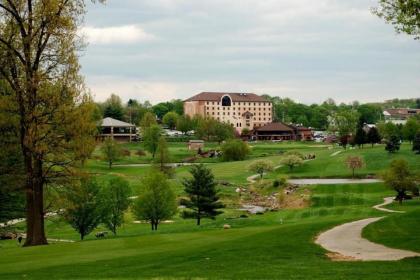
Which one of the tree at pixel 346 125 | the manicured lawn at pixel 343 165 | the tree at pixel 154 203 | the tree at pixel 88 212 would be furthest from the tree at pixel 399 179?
the tree at pixel 346 125

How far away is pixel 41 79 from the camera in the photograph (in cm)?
2522

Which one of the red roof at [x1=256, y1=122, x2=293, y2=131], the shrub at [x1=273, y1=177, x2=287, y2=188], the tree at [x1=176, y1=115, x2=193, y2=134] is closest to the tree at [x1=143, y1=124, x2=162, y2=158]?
the shrub at [x1=273, y1=177, x2=287, y2=188]

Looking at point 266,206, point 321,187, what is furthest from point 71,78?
point 321,187

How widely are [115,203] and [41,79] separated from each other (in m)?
24.6

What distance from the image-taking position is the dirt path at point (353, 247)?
775 inches

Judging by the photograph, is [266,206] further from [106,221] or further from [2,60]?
[2,60]

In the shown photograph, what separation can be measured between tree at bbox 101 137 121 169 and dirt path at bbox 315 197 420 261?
86.4 metres

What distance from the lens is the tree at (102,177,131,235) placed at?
4628 centimetres

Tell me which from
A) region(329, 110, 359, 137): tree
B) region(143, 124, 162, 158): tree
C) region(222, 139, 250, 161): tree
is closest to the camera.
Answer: region(222, 139, 250, 161): tree

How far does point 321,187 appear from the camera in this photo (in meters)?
74.2

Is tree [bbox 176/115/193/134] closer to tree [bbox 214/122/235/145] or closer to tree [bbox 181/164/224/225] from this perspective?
tree [bbox 214/122/235/145]

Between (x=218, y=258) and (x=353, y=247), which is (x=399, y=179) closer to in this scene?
(x=353, y=247)

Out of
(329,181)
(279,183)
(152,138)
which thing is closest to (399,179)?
(279,183)

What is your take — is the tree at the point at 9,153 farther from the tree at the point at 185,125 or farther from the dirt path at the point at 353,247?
the tree at the point at 185,125
